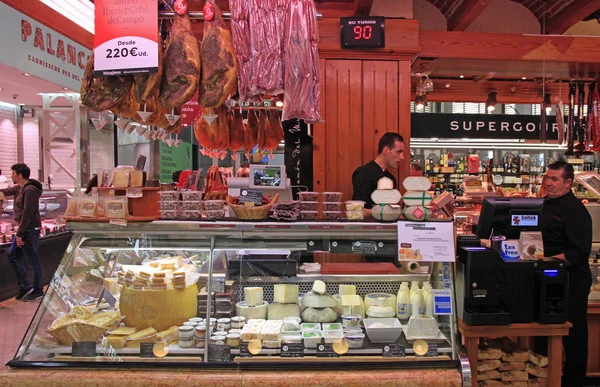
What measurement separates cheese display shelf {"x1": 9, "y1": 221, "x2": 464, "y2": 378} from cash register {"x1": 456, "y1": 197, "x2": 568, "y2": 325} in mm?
107

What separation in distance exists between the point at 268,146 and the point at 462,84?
4.20 metres

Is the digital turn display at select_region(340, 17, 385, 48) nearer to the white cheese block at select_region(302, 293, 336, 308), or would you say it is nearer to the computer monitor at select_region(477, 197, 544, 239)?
the computer monitor at select_region(477, 197, 544, 239)

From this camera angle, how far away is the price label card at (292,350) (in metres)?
2.41

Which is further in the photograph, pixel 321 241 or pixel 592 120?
pixel 592 120

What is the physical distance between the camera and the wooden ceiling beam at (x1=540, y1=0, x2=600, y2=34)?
16.0 feet

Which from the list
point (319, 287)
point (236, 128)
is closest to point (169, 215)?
point (319, 287)

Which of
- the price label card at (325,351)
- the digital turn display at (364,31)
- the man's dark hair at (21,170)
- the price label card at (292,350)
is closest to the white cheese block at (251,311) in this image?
the price label card at (292,350)

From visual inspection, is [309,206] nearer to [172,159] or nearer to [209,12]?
[209,12]

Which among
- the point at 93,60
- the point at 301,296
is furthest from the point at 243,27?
the point at 301,296

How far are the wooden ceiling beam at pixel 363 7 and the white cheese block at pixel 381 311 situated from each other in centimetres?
320

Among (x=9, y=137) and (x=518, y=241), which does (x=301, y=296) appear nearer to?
(x=518, y=241)

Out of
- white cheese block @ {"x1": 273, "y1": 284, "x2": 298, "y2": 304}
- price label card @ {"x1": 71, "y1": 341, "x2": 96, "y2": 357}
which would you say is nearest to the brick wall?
price label card @ {"x1": 71, "y1": 341, "x2": 96, "y2": 357}

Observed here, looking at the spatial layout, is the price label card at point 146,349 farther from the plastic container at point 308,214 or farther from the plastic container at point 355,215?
the plastic container at point 355,215

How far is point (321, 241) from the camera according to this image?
2.61m
